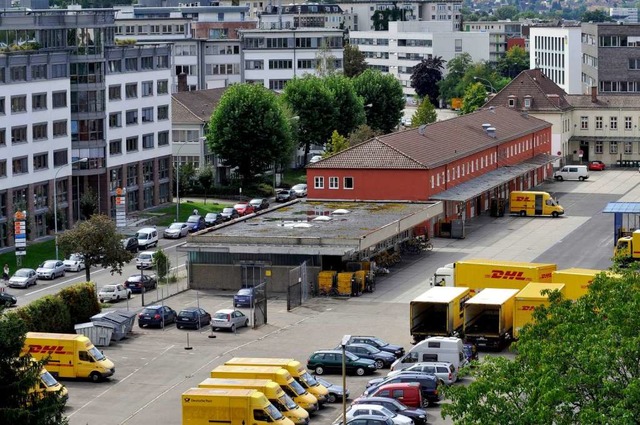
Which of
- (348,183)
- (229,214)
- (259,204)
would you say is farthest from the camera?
(259,204)

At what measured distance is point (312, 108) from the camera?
136250mm

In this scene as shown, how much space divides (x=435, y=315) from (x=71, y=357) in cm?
1572

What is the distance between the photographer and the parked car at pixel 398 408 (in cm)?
5484

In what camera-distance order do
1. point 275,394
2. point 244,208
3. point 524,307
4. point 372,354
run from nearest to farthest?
point 275,394
point 372,354
point 524,307
point 244,208

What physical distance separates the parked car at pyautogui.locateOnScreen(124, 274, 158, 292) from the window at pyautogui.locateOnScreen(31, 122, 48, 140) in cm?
2064

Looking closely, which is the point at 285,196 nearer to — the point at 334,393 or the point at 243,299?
the point at 243,299

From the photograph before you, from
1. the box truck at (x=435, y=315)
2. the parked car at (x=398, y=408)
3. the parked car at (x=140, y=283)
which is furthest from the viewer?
the parked car at (x=140, y=283)

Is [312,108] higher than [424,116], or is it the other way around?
[312,108]

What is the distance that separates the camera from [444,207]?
101625 millimetres

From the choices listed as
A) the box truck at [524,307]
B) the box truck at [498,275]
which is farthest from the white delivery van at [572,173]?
the box truck at [524,307]

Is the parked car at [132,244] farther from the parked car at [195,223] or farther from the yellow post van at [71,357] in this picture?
the yellow post van at [71,357]

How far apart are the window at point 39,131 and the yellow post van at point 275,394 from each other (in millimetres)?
48074

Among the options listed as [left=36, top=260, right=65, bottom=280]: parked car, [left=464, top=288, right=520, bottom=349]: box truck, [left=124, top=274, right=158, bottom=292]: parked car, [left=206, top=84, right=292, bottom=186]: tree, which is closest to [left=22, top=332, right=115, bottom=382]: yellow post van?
[left=464, top=288, right=520, bottom=349]: box truck

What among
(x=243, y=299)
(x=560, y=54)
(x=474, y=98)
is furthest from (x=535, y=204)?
(x=560, y=54)
